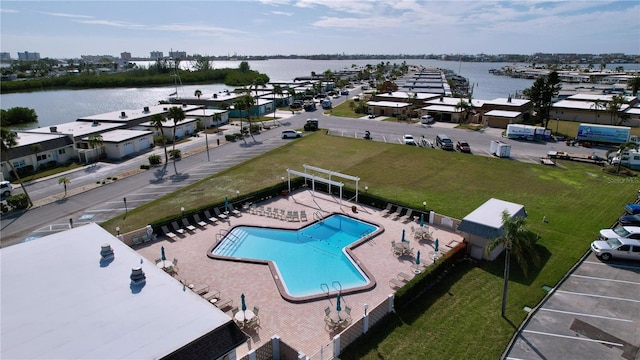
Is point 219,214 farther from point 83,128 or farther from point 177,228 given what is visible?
point 83,128

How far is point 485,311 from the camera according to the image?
64.6 ft

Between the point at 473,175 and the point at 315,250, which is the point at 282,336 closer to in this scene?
the point at 315,250

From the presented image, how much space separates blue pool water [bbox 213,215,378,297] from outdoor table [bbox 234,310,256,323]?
3614 millimetres

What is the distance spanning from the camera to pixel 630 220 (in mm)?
27906

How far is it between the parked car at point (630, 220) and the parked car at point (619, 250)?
498cm

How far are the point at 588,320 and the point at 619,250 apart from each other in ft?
26.0

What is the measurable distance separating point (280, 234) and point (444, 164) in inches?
946

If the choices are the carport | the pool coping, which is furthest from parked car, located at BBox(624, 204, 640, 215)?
the pool coping

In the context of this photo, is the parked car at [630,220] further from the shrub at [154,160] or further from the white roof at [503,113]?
the shrub at [154,160]

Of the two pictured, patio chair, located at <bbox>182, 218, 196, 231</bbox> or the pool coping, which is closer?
the pool coping

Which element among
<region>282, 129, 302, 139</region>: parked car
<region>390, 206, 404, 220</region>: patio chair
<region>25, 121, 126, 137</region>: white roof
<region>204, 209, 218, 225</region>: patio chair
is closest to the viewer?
<region>204, 209, 218, 225</region>: patio chair

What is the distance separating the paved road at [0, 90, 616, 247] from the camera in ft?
105

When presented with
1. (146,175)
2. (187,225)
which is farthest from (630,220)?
(146,175)

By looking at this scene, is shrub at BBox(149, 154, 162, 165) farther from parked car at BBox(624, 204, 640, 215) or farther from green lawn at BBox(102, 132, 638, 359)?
parked car at BBox(624, 204, 640, 215)
